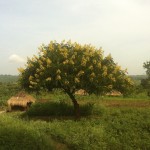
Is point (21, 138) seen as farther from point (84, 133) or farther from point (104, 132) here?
point (104, 132)

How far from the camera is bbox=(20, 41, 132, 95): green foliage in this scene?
17219 mm

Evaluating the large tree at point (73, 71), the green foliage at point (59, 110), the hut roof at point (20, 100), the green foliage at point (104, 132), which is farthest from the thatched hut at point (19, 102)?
the green foliage at point (104, 132)

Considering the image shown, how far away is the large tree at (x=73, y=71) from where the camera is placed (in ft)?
56.5

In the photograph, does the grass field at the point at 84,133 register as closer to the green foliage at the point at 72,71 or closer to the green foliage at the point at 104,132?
Result: the green foliage at the point at 104,132

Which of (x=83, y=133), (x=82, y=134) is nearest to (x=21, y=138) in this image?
(x=82, y=134)

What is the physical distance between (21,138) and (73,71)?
18.8 feet

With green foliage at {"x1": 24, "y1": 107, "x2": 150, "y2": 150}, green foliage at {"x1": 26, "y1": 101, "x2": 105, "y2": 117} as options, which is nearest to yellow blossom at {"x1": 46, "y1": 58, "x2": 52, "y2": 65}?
green foliage at {"x1": 24, "y1": 107, "x2": 150, "y2": 150}

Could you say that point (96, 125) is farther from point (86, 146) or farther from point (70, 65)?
point (70, 65)

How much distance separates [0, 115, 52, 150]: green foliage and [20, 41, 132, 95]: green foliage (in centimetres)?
380

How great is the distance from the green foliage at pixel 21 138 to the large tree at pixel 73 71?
3822 mm

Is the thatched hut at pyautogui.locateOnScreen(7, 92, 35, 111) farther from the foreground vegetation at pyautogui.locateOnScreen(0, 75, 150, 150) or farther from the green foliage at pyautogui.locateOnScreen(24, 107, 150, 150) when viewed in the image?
the green foliage at pyautogui.locateOnScreen(24, 107, 150, 150)

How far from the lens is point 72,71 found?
57.6 feet

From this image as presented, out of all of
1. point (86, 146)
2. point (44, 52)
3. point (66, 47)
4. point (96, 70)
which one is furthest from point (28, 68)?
point (86, 146)

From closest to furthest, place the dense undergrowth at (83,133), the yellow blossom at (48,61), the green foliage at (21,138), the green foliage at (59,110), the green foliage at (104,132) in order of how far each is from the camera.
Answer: the green foliage at (21,138)
the dense undergrowth at (83,133)
the green foliage at (104,132)
the yellow blossom at (48,61)
the green foliage at (59,110)
